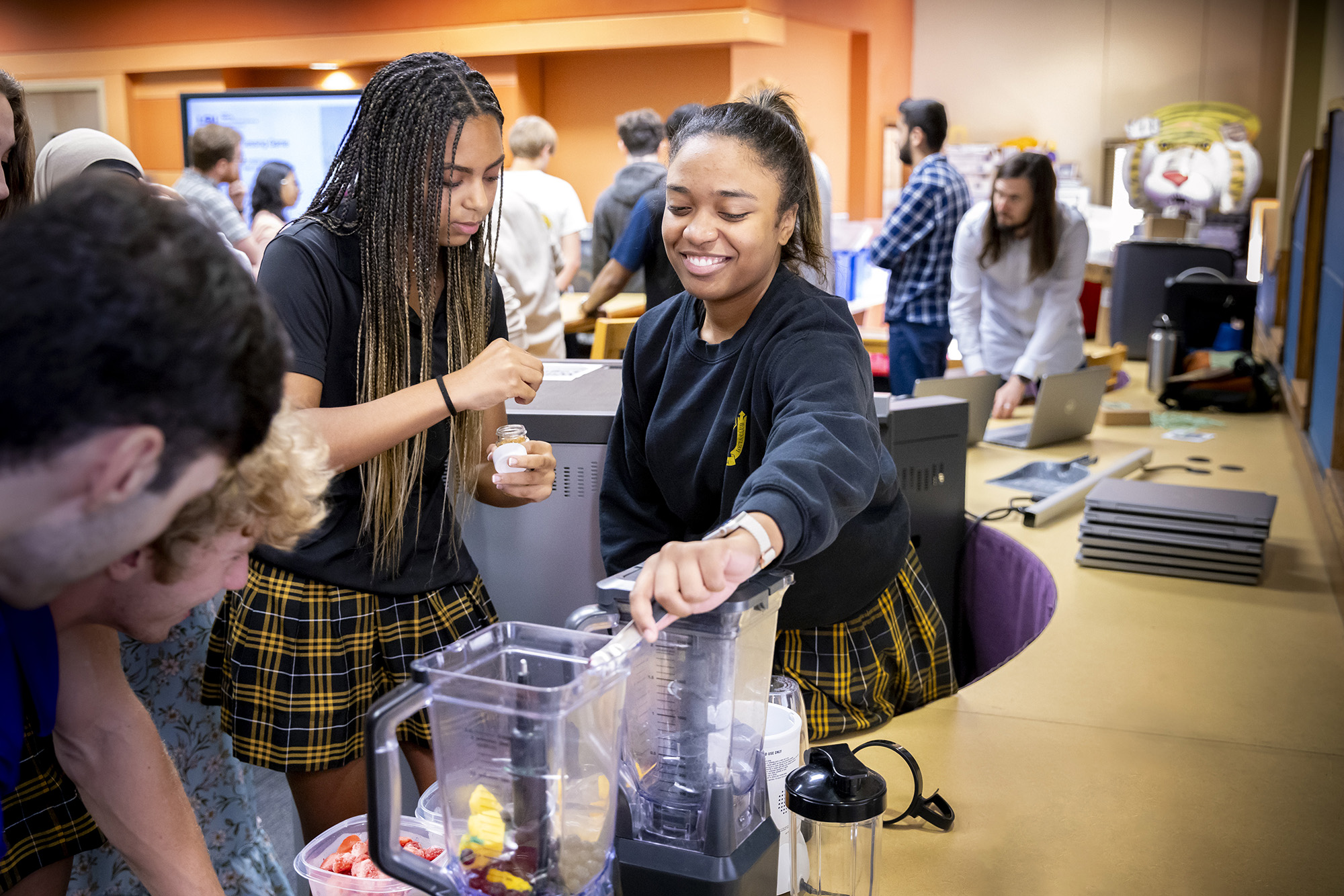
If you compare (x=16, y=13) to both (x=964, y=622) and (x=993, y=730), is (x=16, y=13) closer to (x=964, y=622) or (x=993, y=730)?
(x=964, y=622)

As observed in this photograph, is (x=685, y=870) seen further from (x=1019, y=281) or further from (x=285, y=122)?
(x=285, y=122)

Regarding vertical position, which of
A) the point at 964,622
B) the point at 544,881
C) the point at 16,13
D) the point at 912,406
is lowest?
the point at 964,622

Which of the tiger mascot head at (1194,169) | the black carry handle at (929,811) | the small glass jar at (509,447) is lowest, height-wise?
the black carry handle at (929,811)

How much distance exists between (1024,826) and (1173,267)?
538cm

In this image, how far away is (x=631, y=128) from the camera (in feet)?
16.2

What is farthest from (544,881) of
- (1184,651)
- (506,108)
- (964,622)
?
(506,108)

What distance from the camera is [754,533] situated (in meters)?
0.98

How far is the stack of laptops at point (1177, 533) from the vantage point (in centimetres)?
Result: 247

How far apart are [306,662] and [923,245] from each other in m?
3.41

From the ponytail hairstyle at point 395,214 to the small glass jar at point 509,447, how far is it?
0.10m

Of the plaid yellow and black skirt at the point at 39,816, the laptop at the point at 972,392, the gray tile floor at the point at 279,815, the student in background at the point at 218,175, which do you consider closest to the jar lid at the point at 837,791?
the plaid yellow and black skirt at the point at 39,816

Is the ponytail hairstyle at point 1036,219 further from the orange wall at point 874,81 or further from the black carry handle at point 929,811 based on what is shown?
the orange wall at point 874,81

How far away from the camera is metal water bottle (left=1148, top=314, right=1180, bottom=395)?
457 centimetres

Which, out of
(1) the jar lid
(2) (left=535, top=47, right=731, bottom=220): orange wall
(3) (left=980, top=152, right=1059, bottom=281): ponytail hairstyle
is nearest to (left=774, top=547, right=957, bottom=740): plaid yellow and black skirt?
(1) the jar lid
